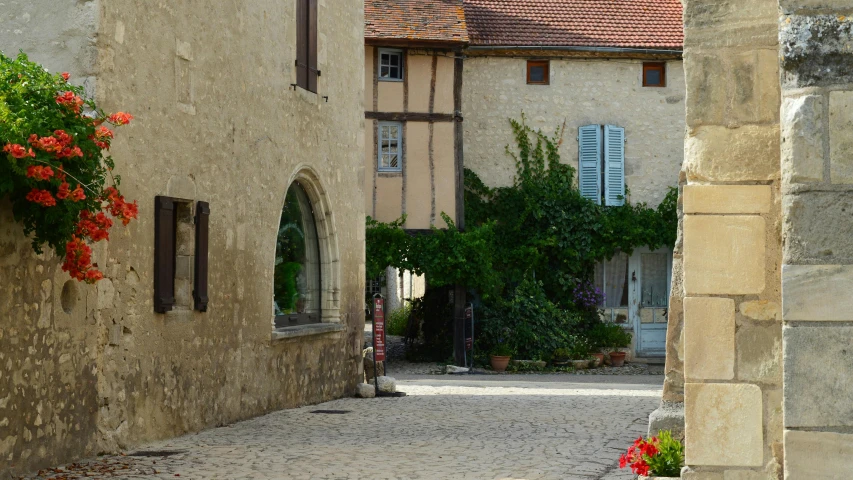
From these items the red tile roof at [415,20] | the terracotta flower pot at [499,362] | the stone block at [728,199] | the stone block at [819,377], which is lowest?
the terracotta flower pot at [499,362]

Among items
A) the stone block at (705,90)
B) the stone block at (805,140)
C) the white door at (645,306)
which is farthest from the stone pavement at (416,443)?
the white door at (645,306)

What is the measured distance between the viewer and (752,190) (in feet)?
13.4

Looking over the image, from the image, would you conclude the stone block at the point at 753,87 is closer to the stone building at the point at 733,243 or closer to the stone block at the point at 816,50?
the stone building at the point at 733,243

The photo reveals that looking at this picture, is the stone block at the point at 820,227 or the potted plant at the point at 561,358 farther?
the potted plant at the point at 561,358

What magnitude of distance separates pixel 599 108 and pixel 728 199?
1549 cm

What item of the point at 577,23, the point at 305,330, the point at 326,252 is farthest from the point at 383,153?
the point at 305,330

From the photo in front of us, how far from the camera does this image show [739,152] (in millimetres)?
4105

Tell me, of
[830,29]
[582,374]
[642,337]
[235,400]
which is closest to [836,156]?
[830,29]

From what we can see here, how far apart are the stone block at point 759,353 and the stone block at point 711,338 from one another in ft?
0.12

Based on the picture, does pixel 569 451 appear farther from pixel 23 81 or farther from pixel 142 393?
pixel 23 81

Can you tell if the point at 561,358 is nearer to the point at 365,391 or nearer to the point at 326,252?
the point at 365,391

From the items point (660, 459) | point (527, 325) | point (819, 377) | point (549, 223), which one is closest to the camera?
point (819, 377)

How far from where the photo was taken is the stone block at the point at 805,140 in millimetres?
3285

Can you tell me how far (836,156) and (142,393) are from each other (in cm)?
573
